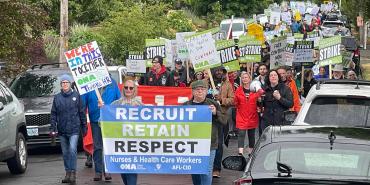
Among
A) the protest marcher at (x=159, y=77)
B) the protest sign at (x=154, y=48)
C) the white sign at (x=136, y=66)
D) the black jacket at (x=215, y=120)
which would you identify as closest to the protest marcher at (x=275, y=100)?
the black jacket at (x=215, y=120)

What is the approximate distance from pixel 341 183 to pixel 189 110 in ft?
12.4

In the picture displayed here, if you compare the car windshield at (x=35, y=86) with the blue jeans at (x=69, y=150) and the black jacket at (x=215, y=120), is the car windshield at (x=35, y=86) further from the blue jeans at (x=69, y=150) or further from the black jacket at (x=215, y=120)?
the black jacket at (x=215, y=120)

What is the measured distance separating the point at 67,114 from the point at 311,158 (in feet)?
22.4

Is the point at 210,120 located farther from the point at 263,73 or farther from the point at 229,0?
the point at 229,0

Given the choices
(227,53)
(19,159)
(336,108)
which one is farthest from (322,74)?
(336,108)

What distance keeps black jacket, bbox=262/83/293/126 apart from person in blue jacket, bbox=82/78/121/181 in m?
2.56

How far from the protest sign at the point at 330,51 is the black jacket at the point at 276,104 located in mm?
7015

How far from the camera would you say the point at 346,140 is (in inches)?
296

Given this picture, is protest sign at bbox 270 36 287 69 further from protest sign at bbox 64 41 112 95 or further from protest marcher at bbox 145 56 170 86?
protest sign at bbox 64 41 112 95

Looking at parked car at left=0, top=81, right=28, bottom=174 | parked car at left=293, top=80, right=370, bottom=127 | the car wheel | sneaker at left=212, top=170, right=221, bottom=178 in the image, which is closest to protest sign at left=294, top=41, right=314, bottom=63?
sneaker at left=212, top=170, right=221, bottom=178

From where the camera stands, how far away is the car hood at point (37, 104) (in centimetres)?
1764

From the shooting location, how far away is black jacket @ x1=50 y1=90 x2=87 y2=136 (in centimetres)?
1347

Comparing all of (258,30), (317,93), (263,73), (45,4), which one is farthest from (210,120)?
(45,4)

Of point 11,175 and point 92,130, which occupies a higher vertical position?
point 92,130
